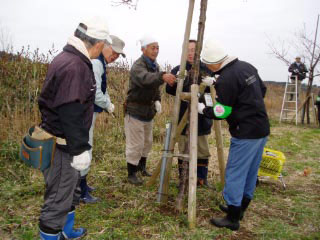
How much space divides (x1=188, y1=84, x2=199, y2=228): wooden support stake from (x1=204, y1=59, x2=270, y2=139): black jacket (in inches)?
9.7

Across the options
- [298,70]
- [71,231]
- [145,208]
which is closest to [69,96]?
[71,231]

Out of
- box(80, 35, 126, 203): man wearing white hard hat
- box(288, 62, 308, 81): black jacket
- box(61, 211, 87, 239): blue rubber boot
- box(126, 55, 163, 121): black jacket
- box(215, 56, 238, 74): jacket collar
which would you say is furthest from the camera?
box(288, 62, 308, 81): black jacket

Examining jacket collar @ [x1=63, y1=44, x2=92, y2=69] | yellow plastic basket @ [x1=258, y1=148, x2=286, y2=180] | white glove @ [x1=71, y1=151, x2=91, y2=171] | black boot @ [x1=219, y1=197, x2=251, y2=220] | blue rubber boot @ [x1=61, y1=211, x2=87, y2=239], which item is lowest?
blue rubber boot @ [x1=61, y1=211, x2=87, y2=239]

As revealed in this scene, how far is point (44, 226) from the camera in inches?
94.1

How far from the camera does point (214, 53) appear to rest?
305 centimetres

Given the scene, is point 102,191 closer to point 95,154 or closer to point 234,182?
point 95,154

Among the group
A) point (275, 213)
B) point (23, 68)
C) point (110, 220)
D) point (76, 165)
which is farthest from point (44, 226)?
point (23, 68)

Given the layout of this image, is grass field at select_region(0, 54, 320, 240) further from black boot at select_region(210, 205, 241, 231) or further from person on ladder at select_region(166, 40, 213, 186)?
person on ladder at select_region(166, 40, 213, 186)

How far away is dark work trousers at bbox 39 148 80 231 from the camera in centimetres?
237

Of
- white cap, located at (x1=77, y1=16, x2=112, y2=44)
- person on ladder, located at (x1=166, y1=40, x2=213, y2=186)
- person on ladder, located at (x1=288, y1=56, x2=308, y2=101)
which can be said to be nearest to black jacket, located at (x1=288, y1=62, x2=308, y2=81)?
person on ladder, located at (x1=288, y1=56, x2=308, y2=101)

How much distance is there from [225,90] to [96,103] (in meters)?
1.51

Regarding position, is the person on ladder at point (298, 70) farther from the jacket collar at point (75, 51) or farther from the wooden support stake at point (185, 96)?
the jacket collar at point (75, 51)

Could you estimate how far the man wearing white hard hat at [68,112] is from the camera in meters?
2.17

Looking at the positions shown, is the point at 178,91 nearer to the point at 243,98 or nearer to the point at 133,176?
the point at 243,98
